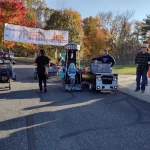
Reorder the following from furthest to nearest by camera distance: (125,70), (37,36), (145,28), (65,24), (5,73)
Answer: (145,28), (65,24), (125,70), (37,36), (5,73)

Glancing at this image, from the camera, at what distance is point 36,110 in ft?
27.7

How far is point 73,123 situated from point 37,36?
16.0 meters

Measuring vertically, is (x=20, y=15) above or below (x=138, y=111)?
above

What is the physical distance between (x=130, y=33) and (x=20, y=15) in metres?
32.3

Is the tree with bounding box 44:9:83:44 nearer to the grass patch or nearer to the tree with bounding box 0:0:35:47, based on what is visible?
the grass patch

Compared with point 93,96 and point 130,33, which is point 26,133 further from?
point 130,33

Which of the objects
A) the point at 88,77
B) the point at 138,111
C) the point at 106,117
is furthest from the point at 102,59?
the point at 106,117

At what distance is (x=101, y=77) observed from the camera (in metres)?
12.2

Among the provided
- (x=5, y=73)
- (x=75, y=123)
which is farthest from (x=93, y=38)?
(x=75, y=123)

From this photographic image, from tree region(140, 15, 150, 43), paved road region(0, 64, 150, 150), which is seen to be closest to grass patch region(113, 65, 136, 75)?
paved road region(0, 64, 150, 150)

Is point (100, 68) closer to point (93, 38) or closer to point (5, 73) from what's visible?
point (5, 73)

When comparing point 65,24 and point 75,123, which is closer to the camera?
point 75,123

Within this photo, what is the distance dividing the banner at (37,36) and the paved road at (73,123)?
1123cm

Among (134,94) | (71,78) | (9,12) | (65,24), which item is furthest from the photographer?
(65,24)
